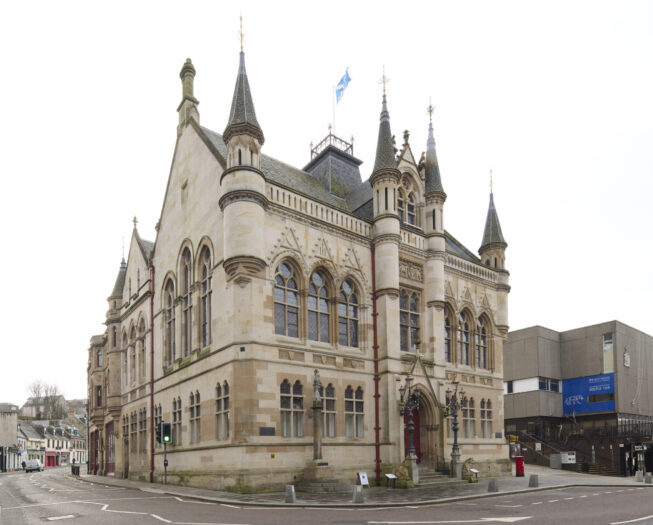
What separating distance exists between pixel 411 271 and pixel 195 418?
44.2ft

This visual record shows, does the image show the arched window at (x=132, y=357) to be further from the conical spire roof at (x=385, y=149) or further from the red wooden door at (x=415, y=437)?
the conical spire roof at (x=385, y=149)

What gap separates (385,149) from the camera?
31500mm

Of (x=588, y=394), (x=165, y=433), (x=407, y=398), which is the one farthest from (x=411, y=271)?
(x=588, y=394)

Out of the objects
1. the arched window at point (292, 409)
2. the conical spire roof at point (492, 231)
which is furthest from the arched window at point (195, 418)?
the conical spire roof at point (492, 231)

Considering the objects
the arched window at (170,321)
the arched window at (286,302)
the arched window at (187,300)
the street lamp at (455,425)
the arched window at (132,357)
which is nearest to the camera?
the arched window at (286,302)

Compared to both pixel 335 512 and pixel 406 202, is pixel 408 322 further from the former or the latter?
pixel 335 512

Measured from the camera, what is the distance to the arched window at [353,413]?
27734 millimetres

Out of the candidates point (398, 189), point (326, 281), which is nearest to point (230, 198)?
point (326, 281)

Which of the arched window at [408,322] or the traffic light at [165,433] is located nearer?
the traffic light at [165,433]

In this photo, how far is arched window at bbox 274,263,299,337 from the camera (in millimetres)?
26203

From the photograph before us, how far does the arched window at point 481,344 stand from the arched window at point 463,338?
0.95 meters

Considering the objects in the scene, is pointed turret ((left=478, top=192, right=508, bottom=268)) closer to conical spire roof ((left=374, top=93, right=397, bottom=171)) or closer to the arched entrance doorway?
conical spire roof ((left=374, top=93, right=397, bottom=171))

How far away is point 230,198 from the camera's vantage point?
25.3m

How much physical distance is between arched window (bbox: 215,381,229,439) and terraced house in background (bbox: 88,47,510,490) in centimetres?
12
